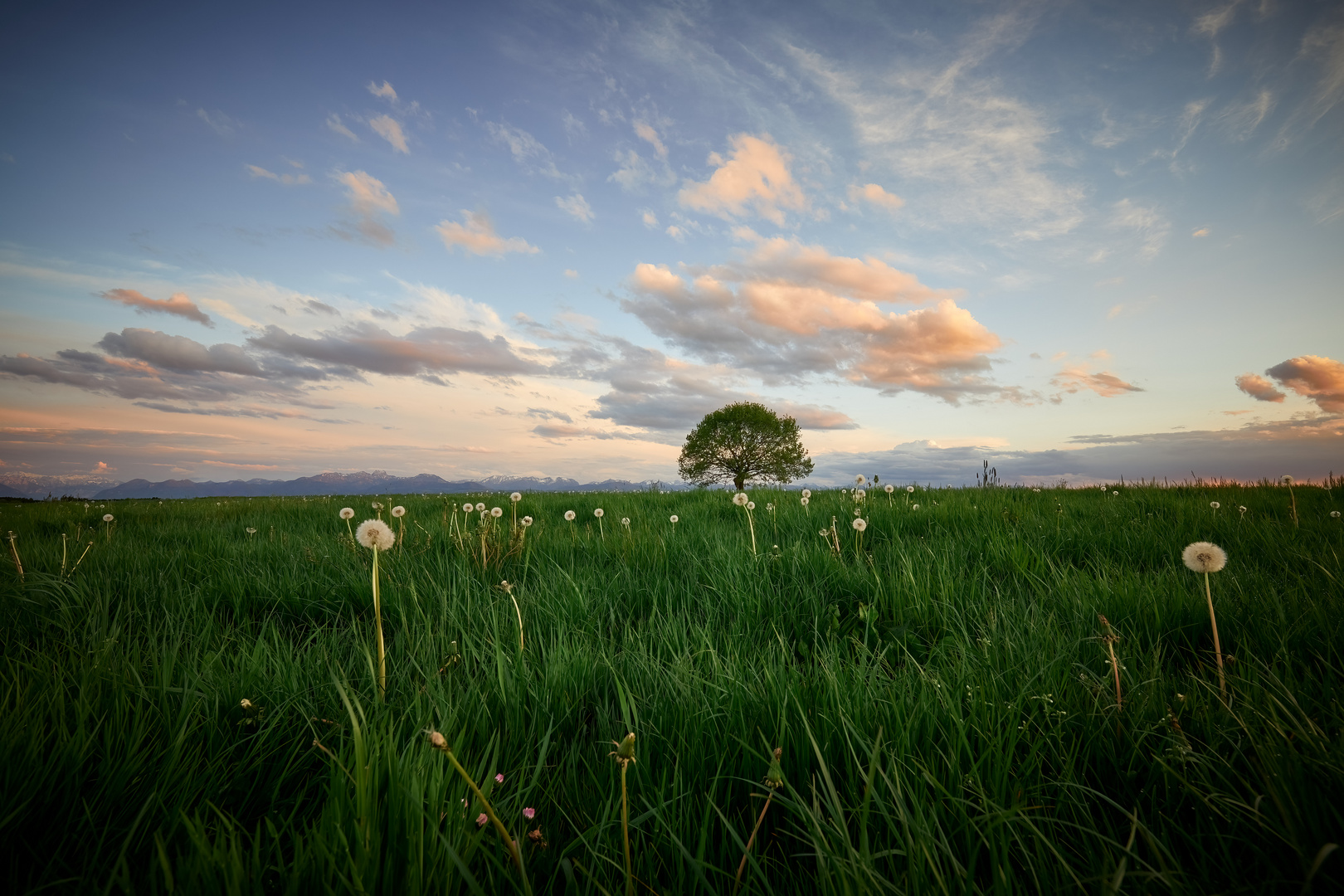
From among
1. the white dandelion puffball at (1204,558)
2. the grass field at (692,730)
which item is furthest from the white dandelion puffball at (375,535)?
the white dandelion puffball at (1204,558)

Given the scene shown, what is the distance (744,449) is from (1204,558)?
43330 mm

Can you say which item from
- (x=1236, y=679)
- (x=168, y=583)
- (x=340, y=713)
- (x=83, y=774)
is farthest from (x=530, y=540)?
(x=1236, y=679)

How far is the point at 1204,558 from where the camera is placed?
7.20 ft

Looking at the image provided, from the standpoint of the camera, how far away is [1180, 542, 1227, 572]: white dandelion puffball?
2.16m

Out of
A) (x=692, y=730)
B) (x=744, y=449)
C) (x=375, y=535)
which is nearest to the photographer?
(x=692, y=730)

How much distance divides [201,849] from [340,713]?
0.91 metres

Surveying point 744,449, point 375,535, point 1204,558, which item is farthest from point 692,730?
point 744,449

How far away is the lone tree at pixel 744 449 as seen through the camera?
4528 centimetres

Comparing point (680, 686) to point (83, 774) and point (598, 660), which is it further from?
point (83, 774)

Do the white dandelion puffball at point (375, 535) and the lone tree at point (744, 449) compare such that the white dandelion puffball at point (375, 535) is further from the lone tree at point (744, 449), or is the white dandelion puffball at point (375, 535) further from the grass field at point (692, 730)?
the lone tree at point (744, 449)

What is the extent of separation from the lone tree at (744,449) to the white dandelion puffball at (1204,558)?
140 feet

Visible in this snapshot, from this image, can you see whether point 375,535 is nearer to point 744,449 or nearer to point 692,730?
point 692,730

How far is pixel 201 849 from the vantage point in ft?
3.50

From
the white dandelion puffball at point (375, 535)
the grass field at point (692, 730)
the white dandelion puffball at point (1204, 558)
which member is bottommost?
the grass field at point (692, 730)
